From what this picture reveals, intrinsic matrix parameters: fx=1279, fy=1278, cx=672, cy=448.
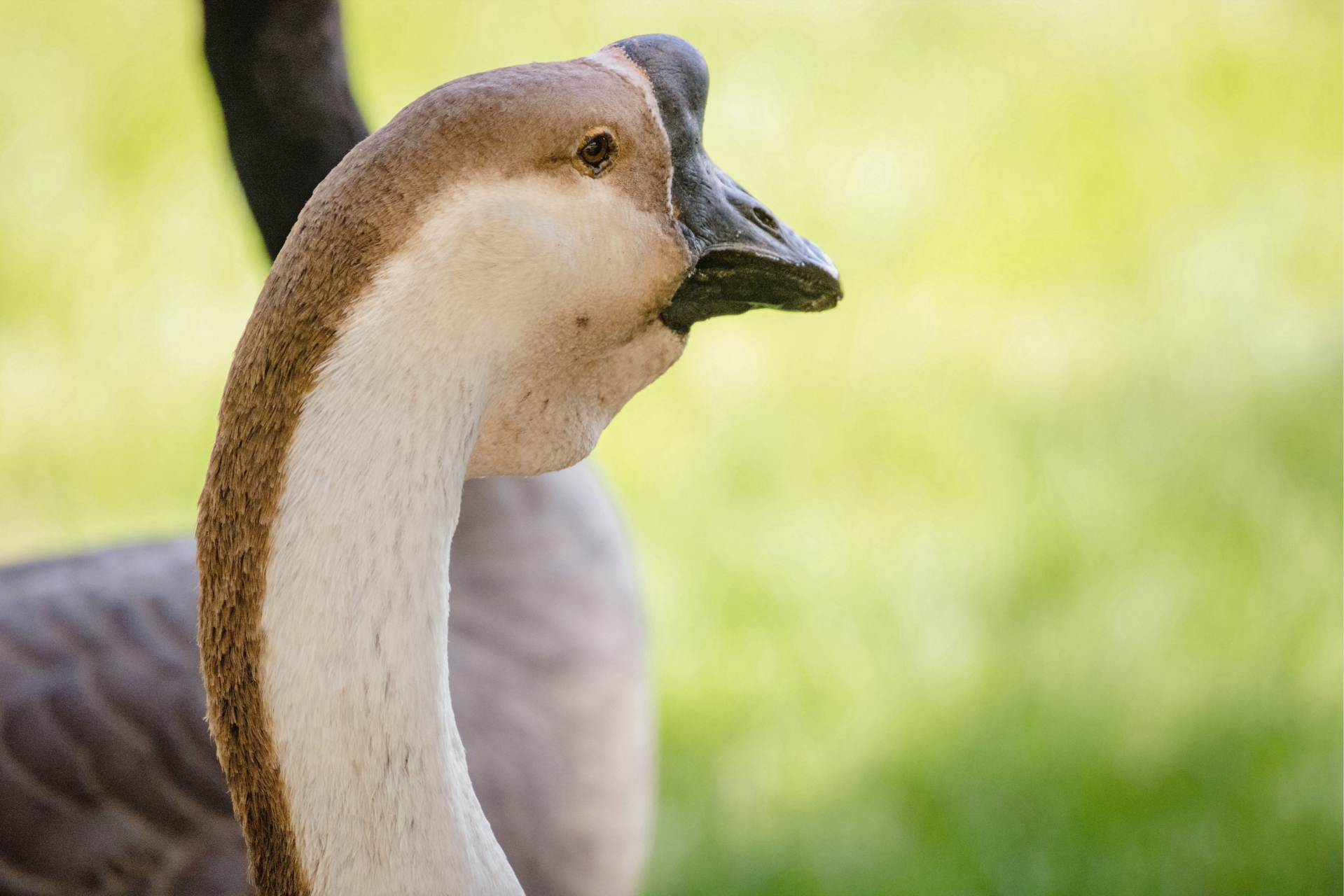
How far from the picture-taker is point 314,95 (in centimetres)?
116

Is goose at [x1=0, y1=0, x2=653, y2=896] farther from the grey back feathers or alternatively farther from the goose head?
the goose head

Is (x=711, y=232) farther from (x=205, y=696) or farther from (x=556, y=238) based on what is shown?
(x=205, y=696)

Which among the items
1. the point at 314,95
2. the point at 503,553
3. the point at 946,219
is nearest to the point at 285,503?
the point at 314,95

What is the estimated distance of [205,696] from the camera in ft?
4.05

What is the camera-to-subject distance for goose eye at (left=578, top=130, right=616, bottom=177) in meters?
0.85

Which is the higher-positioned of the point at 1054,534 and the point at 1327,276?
the point at 1327,276

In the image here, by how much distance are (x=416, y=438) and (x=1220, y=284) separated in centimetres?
330

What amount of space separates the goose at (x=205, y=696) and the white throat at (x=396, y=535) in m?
0.43

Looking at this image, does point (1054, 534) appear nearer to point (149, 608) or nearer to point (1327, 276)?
point (1327, 276)

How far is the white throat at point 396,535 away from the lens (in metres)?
0.78

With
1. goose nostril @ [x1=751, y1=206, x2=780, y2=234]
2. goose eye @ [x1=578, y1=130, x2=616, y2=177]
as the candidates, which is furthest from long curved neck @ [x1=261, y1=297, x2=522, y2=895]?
goose nostril @ [x1=751, y1=206, x2=780, y2=234]

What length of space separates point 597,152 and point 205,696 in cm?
70

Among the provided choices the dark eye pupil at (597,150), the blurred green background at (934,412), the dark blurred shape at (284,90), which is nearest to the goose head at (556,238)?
the dark eye pupil at (597,150)

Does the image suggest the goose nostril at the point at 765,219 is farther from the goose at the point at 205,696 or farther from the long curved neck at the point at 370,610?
the goose at the point at 205,696
